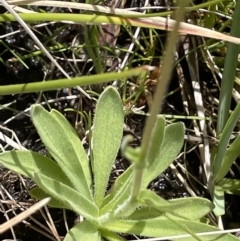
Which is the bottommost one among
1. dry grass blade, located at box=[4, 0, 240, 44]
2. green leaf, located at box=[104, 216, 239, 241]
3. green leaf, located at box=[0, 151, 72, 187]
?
green leaf, located at box=[104, 216, 239, 241]

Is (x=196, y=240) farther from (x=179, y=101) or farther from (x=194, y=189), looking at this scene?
(x=179, y=101)

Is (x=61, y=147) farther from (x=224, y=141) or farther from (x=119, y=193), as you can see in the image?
(x=224, y=141)

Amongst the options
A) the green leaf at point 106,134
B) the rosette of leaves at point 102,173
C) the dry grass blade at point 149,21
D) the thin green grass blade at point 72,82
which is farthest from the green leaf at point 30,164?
the dry grass blade at point 149,21

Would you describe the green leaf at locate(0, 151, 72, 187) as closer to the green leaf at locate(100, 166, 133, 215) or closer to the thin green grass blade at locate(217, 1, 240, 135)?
the green leaf at locate(100, 166, 133, 215)

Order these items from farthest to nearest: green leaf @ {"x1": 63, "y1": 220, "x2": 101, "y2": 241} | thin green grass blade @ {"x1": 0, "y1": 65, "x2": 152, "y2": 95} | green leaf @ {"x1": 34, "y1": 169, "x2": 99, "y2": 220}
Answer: green leaf @ {"x1": 63, "y1": 220, "x2": 101, "y2": 241} → green leaf @ {"x1": 34, "y1": 169, "x2": 99, "y2": 220} → thin green grass blade @ {"x1": 0, "y1": 65, "x2": 152, "y2": 95}

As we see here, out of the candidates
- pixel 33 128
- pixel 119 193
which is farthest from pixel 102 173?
pixel 33 128

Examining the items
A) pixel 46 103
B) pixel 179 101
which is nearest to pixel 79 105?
pixel 46 103

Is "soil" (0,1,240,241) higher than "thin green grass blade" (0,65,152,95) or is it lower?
lower

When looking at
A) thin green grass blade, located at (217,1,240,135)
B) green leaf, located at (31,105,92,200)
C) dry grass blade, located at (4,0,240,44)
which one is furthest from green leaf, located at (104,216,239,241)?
dry grass blade, located at (4,0,240,44)
